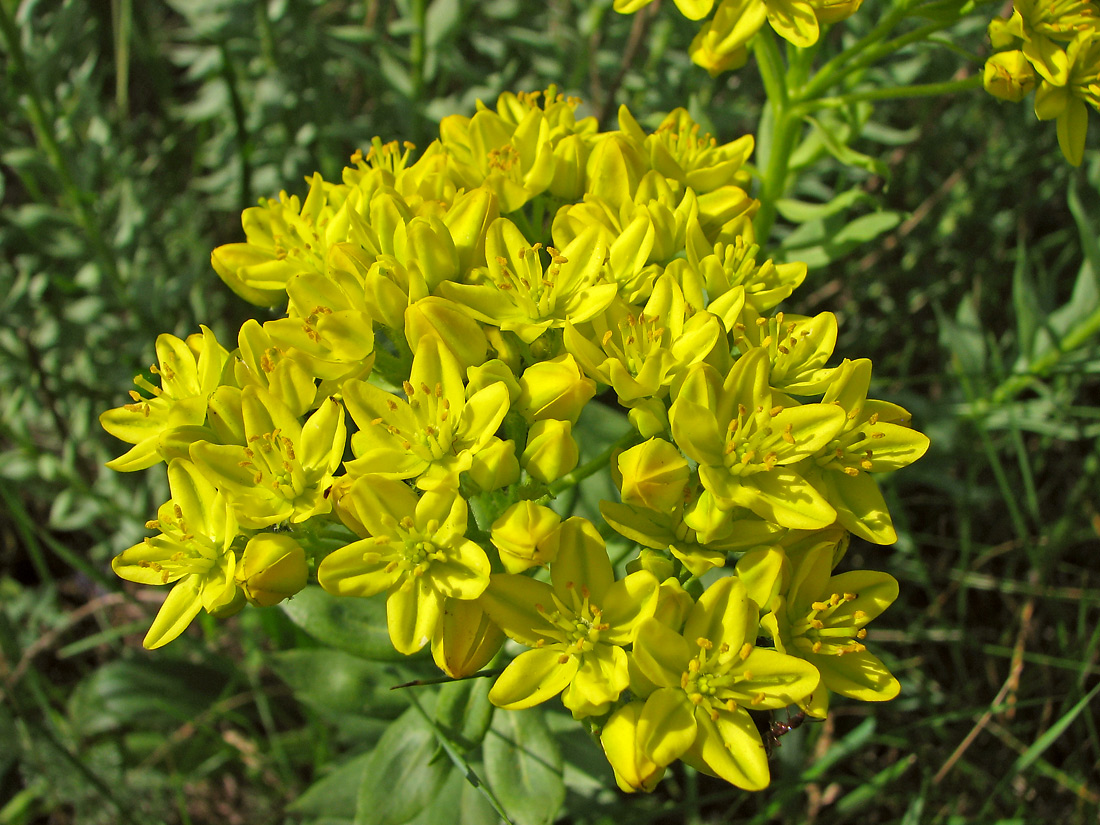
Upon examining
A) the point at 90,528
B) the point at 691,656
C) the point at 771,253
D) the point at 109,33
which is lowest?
the point at 90,528

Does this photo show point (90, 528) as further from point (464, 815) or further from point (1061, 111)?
point (1061, 111)

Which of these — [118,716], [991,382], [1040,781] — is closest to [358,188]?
[118,716]

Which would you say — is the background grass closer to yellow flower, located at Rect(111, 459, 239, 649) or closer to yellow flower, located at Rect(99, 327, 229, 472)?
yellow flower, located at Rect(111, 459, 239, 649)

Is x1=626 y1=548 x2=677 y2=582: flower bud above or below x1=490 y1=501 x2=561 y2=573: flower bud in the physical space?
below

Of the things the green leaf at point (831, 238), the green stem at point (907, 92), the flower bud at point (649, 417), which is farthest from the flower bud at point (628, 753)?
the green stem at point (907, 92)

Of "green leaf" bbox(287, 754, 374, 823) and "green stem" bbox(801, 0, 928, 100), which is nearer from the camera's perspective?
"green stem" bbox(801, 0, 928, 100)

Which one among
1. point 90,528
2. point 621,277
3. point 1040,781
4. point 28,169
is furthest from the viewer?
point 90,528

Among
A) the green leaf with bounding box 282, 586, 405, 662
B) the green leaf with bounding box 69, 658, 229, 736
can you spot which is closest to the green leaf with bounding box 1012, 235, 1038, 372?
the green leaf with bounding box 282, 586, 405, 662
